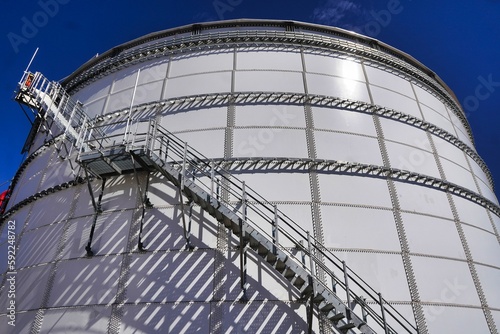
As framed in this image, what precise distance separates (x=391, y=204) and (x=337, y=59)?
5771mm

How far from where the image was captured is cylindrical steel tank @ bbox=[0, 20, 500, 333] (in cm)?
793

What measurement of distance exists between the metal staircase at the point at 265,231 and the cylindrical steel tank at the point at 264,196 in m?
0.30

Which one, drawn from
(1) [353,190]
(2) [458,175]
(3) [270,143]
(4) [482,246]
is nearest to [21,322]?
(3) [270,143]

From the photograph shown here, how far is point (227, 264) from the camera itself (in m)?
7.99

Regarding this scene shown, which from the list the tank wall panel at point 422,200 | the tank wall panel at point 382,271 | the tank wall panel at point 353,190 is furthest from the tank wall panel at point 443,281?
the tank wall panel at point 353,190

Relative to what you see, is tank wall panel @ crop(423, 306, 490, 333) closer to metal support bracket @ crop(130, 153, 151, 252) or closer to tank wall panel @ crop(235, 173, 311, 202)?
tank wall panel @ crop(235, 173, 311, 202)

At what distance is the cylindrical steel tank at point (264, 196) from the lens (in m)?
7.93

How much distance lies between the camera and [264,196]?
8.95 metres

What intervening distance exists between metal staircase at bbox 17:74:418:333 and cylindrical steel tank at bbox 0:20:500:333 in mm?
299

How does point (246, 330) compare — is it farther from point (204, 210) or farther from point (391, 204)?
point (391, 204)

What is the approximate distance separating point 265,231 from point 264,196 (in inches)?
36.6

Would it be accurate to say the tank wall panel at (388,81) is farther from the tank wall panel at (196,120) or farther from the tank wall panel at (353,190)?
the tank wall panel at (196,120)

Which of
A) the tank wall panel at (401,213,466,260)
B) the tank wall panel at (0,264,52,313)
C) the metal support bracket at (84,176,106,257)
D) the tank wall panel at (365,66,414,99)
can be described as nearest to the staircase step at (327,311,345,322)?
the tank wall panel at (401,213,466,260)

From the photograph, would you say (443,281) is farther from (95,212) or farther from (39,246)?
(39,246)
